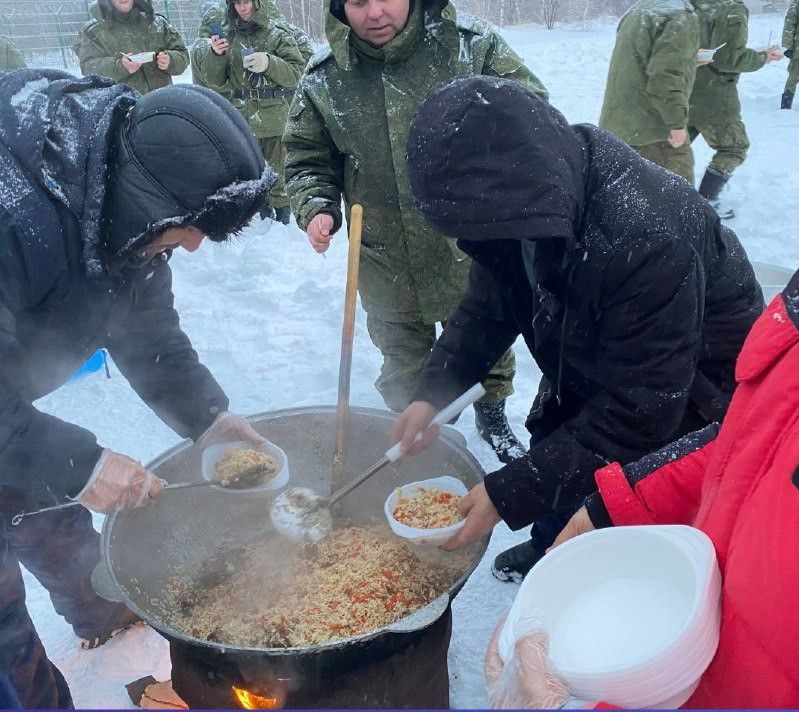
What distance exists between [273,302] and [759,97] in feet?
32.7

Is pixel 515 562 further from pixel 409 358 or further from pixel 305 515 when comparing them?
pixel 409 358

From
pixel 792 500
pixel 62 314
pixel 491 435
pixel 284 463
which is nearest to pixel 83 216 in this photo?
pixel 62 314

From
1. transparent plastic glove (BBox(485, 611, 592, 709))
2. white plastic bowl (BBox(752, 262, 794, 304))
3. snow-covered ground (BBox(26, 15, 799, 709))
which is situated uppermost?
transparent plastic glove (BBox(485, 611, 592, 709))

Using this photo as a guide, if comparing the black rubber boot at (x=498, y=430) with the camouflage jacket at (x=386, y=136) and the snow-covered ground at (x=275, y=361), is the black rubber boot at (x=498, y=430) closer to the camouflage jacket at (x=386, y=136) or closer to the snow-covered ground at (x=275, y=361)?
the snow-covered ground at (x=275, y=361)

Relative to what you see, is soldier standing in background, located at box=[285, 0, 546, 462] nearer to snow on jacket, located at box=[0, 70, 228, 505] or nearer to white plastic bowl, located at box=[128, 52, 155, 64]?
snow on jacket, located at box=[0, 70, 228, 505]

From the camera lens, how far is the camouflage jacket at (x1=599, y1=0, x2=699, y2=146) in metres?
4.84

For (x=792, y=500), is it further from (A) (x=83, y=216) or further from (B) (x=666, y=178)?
(A) (x=83, y=216)

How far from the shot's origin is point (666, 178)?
1.73 m

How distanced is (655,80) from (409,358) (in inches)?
124

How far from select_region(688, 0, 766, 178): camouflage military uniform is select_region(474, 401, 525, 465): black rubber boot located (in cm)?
396

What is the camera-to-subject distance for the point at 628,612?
118 cm

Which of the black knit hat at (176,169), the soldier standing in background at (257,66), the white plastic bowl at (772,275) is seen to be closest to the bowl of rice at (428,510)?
the black knit hat at (176,169)

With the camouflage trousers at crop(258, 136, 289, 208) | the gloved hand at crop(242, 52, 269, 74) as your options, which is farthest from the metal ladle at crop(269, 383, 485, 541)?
the gloved hand at crop(242, 52, 269, 74)

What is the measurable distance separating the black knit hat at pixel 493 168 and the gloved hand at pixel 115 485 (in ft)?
3.68
